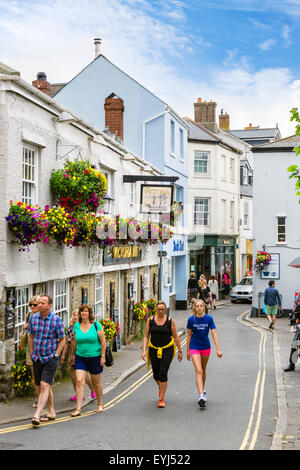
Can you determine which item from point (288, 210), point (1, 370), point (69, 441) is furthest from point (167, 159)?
point (69, 441)

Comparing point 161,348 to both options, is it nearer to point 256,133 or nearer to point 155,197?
point 155,197

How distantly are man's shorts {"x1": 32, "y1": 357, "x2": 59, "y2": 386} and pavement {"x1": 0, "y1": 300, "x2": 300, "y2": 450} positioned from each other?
858 mm

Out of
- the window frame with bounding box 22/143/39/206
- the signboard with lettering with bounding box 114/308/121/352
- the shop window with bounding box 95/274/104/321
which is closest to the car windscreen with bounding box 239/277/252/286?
the signboard with lettering with bounding box 114/308/121/352

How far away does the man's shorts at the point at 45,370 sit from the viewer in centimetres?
869

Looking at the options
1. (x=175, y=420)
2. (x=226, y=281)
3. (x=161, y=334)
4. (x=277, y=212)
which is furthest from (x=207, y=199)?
(x=175, y=420)

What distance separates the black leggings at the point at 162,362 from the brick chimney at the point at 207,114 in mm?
34952

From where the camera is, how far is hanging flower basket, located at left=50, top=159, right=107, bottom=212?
40.1ft

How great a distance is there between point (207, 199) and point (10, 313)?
2834 cm

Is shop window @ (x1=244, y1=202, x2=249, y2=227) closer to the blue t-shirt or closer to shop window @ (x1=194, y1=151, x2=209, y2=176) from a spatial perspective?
shop window @ (x1=194, y1=151, x2=209, y2=176)

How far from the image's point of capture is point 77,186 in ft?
40.1

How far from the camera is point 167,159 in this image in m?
28.1

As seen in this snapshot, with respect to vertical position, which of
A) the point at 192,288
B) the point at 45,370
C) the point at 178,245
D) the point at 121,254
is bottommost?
the point at 192,288

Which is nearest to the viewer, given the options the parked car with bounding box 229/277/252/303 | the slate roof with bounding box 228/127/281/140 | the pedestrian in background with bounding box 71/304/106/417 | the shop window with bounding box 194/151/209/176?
the pedestrian in background with bounding box 71/304/106/417
